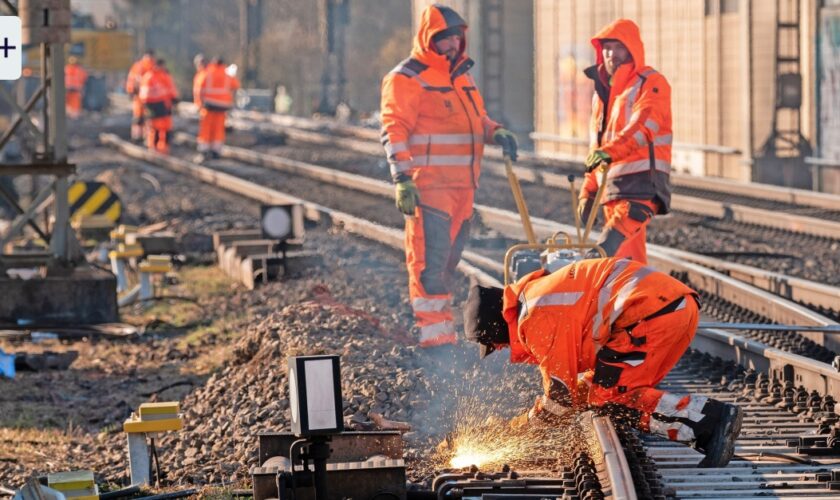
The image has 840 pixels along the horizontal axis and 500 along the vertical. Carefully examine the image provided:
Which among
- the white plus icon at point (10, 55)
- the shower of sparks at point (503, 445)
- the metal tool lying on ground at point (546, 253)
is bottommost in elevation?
the shower of sparks at point (503, 445)

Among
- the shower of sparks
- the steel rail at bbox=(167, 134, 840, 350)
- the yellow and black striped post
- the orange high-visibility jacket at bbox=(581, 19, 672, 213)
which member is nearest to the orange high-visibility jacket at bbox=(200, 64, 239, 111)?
the steel rail at bbox=(167, 134, 840, 350)

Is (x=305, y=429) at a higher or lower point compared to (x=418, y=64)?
lower

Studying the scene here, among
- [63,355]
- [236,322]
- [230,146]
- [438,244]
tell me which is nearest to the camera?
[438,244]

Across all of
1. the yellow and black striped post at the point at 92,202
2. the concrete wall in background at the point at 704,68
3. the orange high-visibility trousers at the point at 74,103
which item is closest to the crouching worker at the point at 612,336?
the yellow and black striped post at the point at 92,202

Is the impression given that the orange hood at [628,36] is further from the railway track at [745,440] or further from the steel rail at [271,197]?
the steel rail at [271,197]

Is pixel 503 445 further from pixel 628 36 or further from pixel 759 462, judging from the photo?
pixel 628 36

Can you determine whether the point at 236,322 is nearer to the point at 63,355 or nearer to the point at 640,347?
the point at 63,355

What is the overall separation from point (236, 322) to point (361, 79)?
4463cm

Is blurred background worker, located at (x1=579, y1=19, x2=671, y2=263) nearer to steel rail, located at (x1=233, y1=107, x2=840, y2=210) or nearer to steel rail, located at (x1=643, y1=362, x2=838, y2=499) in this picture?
steel rail, located at (x1=643, y1=362, x2=838, y2=499)

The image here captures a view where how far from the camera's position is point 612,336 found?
6574 millimetres

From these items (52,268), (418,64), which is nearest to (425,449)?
(418,64)

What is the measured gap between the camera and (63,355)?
440 inches

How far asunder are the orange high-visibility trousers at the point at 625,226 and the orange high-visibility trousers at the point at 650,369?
105 inches

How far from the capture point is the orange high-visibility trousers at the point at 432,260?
9.44 metres
